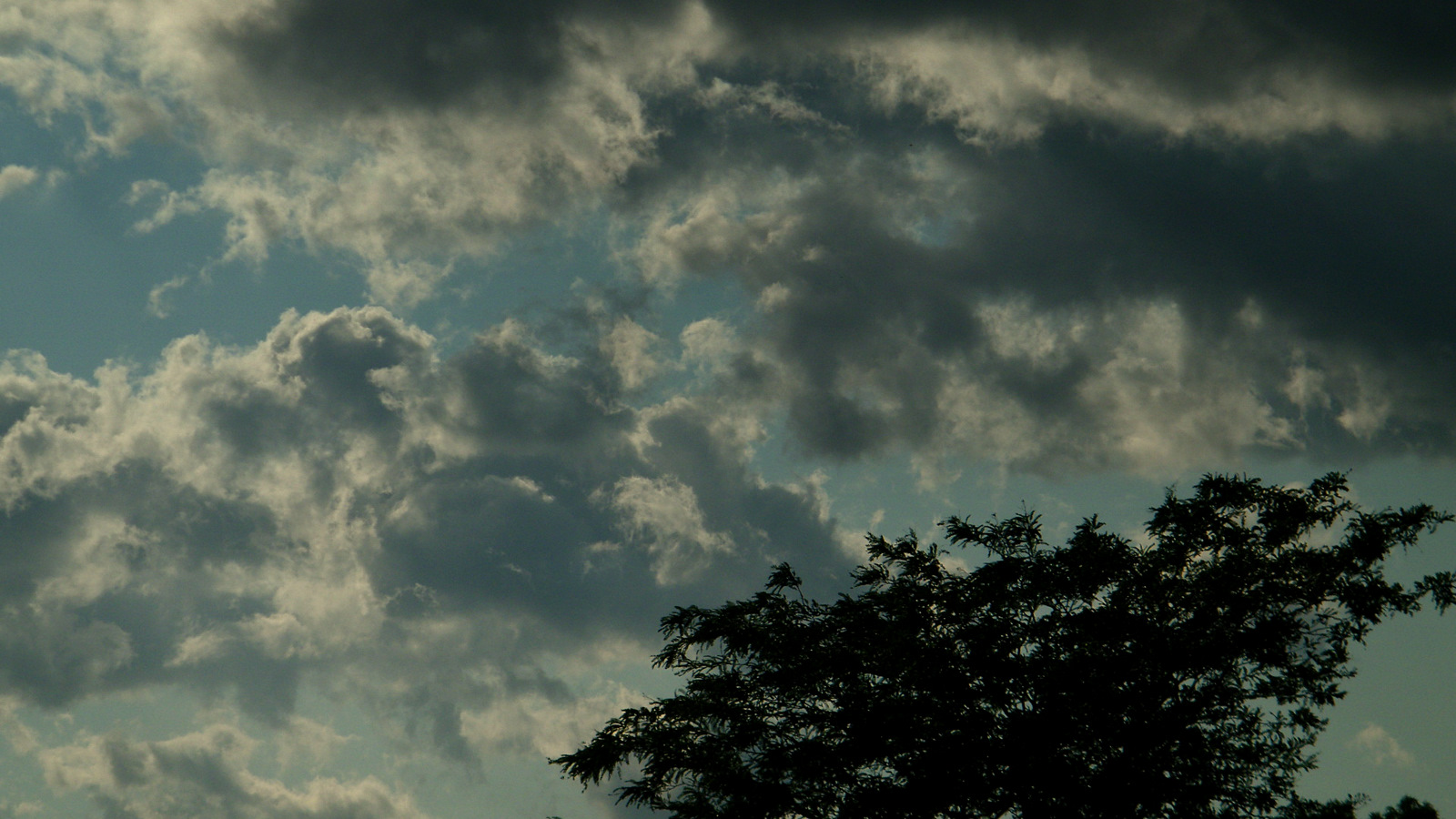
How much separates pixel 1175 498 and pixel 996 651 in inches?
286

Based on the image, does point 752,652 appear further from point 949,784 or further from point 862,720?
point 949,784

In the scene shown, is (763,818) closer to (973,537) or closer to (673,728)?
(673,728)

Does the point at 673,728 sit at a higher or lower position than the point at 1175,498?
lower

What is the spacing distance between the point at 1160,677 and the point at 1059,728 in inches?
121

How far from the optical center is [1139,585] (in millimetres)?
26641

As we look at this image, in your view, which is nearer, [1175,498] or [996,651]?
[996,651]

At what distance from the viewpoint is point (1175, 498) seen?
28.1 meters

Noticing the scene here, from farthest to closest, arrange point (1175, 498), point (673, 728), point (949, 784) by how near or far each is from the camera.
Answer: point (1175, 498), point (673, 728), point (949, 784)

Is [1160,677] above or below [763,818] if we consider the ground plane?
above

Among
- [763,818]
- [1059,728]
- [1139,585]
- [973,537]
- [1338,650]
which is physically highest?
[973,537]

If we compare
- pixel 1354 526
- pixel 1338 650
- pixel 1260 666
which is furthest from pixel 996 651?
pixel 1354 526

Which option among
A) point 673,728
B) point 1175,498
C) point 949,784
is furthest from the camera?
point 1175,498

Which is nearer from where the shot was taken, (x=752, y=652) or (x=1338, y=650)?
(x=1338, y=650)

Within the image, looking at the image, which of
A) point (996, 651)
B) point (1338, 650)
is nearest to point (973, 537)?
point (996, 651)
